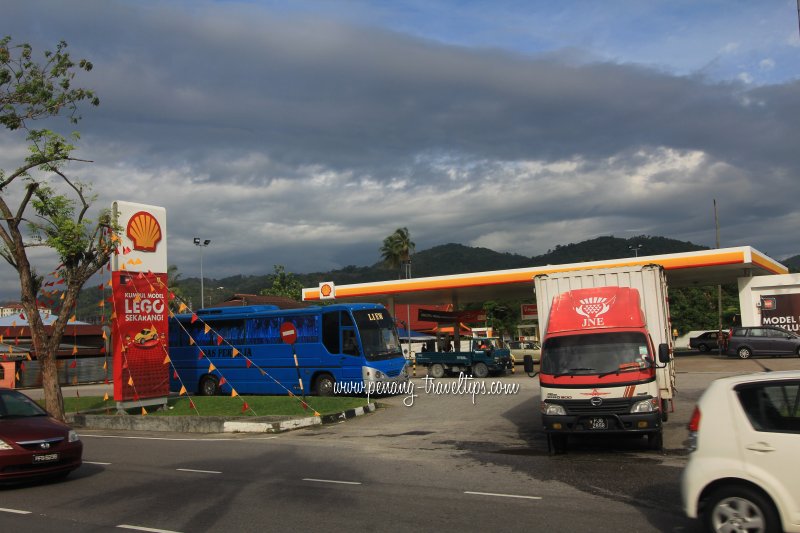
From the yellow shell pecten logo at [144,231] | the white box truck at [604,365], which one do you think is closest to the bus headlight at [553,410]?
the white box truck at [604,365]

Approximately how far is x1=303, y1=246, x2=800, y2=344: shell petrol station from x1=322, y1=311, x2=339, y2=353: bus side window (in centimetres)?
952

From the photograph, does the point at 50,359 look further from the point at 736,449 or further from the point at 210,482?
the point at 736,449

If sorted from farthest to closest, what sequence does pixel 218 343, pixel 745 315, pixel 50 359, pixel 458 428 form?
pixel 745 315
pixel 218 343
pixel 50 359
pixel 458 428

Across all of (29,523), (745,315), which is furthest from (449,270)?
(29,523)

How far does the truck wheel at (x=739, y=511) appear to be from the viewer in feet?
18.4

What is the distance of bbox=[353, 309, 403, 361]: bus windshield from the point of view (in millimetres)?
21859

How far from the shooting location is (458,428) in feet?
49.5

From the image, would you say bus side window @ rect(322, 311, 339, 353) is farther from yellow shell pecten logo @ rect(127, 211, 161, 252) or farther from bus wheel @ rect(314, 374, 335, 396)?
yellow shell pecten logo @ rect(127, 211, 161, 252)

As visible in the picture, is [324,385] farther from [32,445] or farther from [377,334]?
[32,445]

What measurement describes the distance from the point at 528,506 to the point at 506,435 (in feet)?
19.8

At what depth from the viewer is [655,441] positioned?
11.2 metres

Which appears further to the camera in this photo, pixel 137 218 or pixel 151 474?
pixel 137 218

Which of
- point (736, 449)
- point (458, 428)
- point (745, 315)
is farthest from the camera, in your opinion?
point (745, 315)

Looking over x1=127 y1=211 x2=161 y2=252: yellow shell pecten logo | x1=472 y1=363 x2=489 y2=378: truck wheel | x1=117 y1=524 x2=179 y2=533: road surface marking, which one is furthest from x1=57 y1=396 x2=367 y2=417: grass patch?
x1=117 y1=524 x2=179 y2=533: road surface marking
